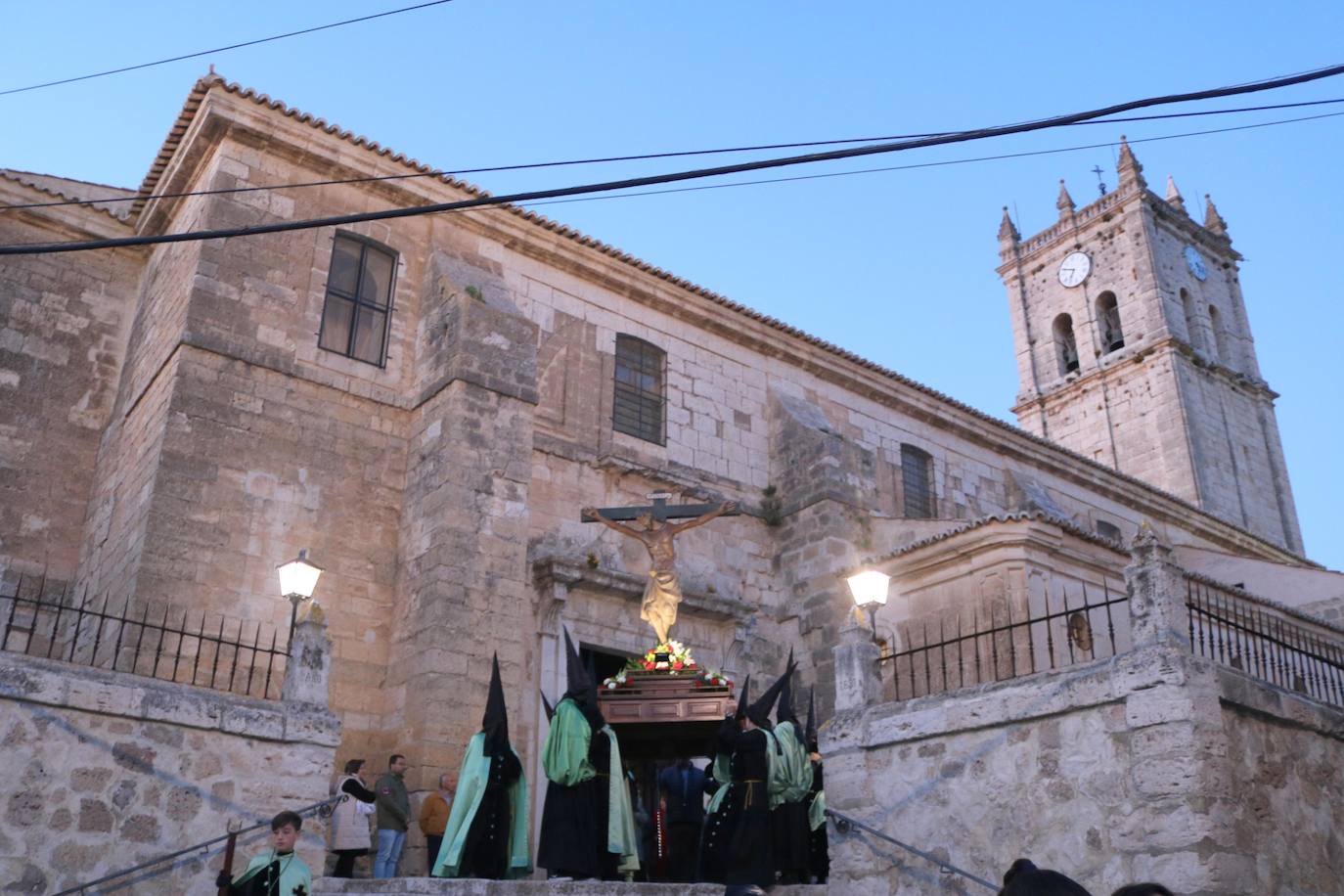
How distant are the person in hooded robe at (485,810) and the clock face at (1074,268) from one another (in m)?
30.3

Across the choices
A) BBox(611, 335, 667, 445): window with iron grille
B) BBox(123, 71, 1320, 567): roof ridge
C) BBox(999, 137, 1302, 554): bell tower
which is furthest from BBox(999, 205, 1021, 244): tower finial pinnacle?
BBox(611, 335, 667, 445): window with iron grille

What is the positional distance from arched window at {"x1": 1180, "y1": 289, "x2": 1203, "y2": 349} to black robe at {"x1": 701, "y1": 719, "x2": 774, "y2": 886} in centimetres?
2793

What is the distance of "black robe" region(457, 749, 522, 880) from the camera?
29.2 feet

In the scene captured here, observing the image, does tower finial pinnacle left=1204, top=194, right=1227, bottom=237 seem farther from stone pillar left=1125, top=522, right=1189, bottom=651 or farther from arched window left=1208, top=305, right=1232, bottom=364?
stone pillar left=1125, top=522, right=1189, bottom=651

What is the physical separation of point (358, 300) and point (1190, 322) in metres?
26.6

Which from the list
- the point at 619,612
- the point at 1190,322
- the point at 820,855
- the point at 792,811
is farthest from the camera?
the point at 1190,322

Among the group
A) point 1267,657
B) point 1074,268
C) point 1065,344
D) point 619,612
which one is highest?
point 1074,268

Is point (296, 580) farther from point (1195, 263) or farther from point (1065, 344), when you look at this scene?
point (1195, 263)

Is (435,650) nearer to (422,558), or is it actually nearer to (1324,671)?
(422,558)

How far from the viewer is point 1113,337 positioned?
34469 mm

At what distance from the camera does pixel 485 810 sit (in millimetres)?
9016

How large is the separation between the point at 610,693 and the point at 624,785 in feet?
4.32

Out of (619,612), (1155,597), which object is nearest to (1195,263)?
(619,612)

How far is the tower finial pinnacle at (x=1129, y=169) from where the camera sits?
3450cm
